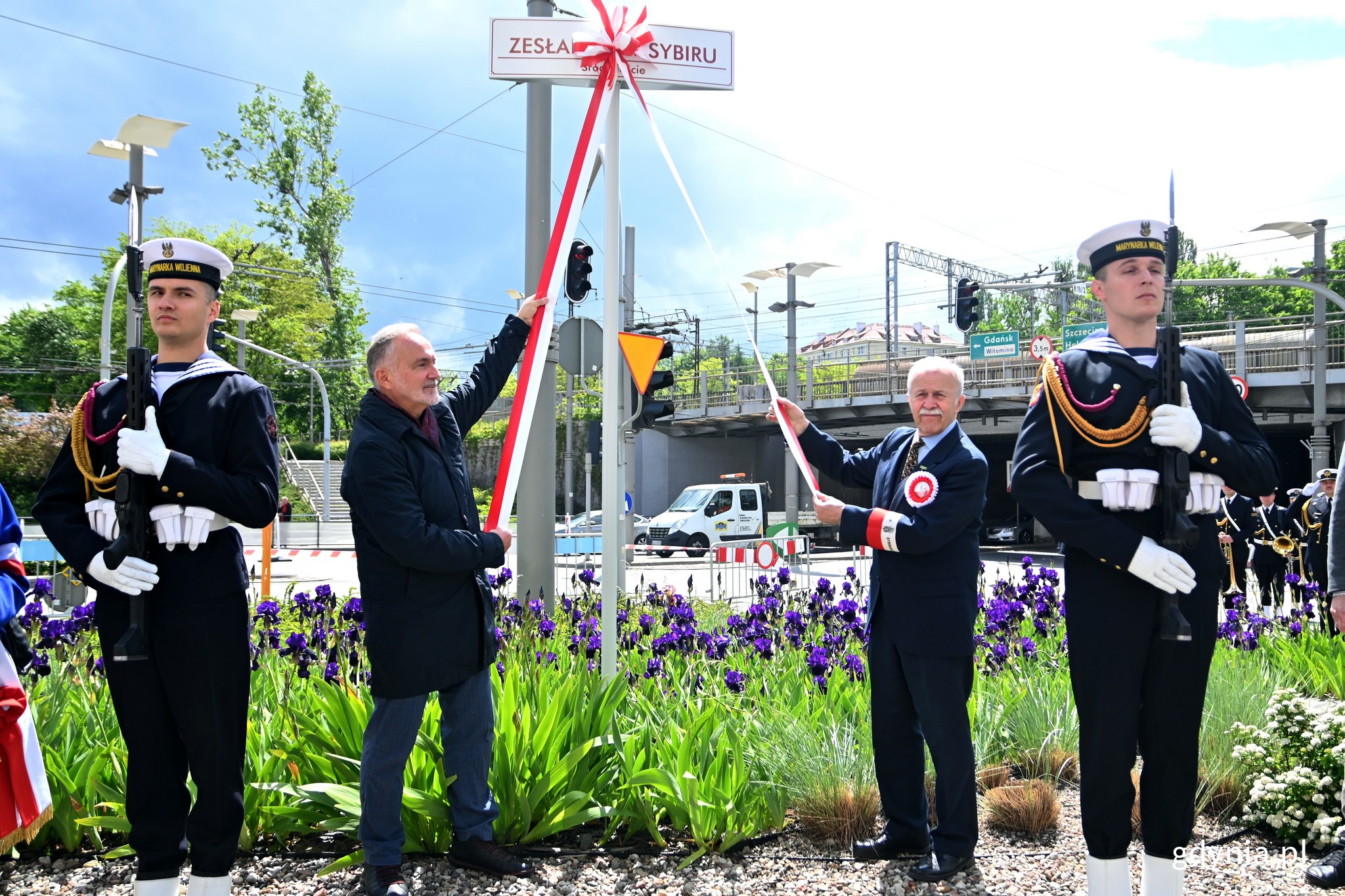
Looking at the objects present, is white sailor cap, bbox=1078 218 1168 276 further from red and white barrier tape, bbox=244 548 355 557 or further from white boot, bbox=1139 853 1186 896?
red and white barrier tape, bbox=244 548 355 557

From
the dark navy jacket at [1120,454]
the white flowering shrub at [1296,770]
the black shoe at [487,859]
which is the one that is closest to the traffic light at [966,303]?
the white flowering shrub at [1296,770]

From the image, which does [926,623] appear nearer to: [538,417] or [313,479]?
[538,417]

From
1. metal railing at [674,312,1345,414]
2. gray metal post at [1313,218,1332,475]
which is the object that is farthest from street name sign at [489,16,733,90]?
gray metal post at [1313,218,1332,475]

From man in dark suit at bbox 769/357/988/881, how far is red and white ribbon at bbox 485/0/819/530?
392mm

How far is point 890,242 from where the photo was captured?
156 feet

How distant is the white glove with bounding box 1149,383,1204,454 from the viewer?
9.32 feet

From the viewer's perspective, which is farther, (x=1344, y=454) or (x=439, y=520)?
(x=1344, y=454)

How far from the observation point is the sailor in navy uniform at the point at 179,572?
2.98m

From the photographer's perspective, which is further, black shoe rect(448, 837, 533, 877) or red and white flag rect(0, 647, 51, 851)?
black shoe rect(448, 837, 533, 877)

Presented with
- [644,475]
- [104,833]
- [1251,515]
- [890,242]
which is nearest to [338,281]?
[644,475]

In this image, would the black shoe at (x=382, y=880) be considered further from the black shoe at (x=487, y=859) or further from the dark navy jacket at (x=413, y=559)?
the dark navy jacket at (x=413, y=559)

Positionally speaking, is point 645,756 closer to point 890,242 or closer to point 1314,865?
point 1314,865

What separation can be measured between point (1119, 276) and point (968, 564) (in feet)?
3.75

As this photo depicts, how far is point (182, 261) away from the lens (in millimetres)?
3170
